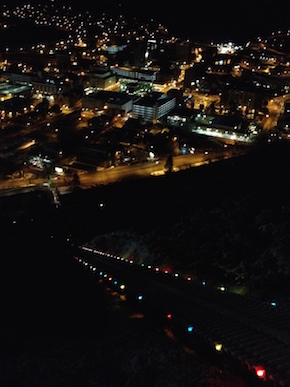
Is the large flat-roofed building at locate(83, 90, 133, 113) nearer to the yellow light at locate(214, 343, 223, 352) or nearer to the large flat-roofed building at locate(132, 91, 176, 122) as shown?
the large flat-roofed building at locate(132, 91, 176, 122)

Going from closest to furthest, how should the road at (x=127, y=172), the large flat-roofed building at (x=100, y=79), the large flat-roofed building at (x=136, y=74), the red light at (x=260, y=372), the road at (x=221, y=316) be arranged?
the red light at (x=260, y=372), the road at (x=221, y=316), the road at (x=127, y=172), the large flat-roofed building at (x=100, y=79), the large flat-roofed building at (x=136, y=74)

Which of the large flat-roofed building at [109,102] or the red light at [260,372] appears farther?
the large flat-roofed building at [109,102]

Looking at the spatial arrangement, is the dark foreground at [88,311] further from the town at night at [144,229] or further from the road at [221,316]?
the road at [221,316]

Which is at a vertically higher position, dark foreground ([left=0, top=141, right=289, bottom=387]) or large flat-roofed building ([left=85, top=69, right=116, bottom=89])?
dark foreground ([left=0, top=141, right=289, bottom=387])

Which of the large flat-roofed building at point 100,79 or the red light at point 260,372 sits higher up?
the red light at point 260,372

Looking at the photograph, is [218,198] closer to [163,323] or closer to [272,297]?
[272,297]

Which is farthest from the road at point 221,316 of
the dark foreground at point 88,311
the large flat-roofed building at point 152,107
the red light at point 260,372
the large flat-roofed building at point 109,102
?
the large flat-roofed building at point 109,102

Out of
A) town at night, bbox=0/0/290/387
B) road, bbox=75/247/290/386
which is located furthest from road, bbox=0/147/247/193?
road, bbox=75/247/290/386
